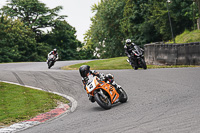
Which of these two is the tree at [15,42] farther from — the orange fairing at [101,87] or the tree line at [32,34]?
the orange fairing at [101,87]

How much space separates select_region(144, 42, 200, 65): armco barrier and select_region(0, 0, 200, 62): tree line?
52.2 ft

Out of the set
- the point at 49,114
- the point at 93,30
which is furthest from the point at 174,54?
the point at 93,30

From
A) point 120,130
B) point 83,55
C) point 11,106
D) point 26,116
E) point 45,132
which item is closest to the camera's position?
point 120,130

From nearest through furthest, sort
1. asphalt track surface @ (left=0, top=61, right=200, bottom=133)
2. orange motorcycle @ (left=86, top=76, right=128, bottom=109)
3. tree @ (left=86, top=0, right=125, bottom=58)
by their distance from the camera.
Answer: asphalt track surface @ (left=0, top=61, right=200, bottom=133), orange motorcycle @ (left=86, top=76, right=128, bottom=109), tree @ (left=86, top=0, right=125, bottom=58)

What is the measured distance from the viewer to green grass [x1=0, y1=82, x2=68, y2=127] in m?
9.00

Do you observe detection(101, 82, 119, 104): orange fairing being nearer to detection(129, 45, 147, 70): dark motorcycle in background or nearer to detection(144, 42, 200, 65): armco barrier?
detection(129, 45, 147, 70): dark motorcycle in background

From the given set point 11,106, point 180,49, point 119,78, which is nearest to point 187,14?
point 180,49

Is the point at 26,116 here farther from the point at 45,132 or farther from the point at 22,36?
the point at 22,36

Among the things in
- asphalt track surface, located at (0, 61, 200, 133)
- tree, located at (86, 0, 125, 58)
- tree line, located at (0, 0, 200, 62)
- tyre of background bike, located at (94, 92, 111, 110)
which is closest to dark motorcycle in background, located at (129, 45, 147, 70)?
asphalt track surface, located at (0, 61, 200, 133)

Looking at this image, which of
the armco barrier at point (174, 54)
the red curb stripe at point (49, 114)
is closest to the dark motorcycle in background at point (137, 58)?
the armco barrier at point (174, 54)

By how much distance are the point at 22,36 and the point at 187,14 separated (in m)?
30.6

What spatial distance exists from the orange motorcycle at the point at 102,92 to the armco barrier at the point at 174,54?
35.5 ft

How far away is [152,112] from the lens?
7445 mm

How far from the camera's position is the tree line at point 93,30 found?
4378cm
